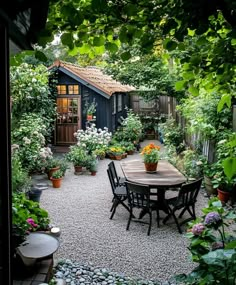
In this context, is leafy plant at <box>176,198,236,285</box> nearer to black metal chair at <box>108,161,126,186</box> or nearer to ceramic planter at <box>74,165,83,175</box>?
black metal chair at <box>108,161,126,186</box>

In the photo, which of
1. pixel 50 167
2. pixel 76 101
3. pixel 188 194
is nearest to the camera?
pixel 188 194

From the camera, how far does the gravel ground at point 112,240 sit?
172 inches

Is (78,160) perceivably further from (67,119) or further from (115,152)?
(67,119)

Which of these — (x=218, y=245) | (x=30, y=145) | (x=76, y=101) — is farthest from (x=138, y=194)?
(x=76, y=101)

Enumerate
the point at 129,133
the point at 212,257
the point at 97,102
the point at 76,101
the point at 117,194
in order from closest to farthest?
the point at 212,257 < the point at 117,194 < the point at 97,102 < the point at 76,101 < the point at 129,133

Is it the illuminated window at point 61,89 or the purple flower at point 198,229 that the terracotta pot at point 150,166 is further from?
the illuminated window at point 61,89

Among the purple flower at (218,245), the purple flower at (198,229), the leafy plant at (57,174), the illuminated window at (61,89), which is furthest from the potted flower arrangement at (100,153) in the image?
the purple flower at (218,245)

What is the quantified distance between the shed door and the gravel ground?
6.03 m

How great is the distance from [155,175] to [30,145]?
3.76 m

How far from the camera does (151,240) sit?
5.18 m

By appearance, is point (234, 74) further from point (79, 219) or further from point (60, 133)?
point (60, 133)

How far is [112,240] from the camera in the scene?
203 inches

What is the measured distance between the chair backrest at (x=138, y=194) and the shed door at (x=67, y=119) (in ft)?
26.7

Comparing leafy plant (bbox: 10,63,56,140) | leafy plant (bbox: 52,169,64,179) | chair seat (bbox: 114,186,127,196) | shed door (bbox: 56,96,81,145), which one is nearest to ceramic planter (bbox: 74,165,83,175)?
leafy plant (bbox: 52,169,64,179)
